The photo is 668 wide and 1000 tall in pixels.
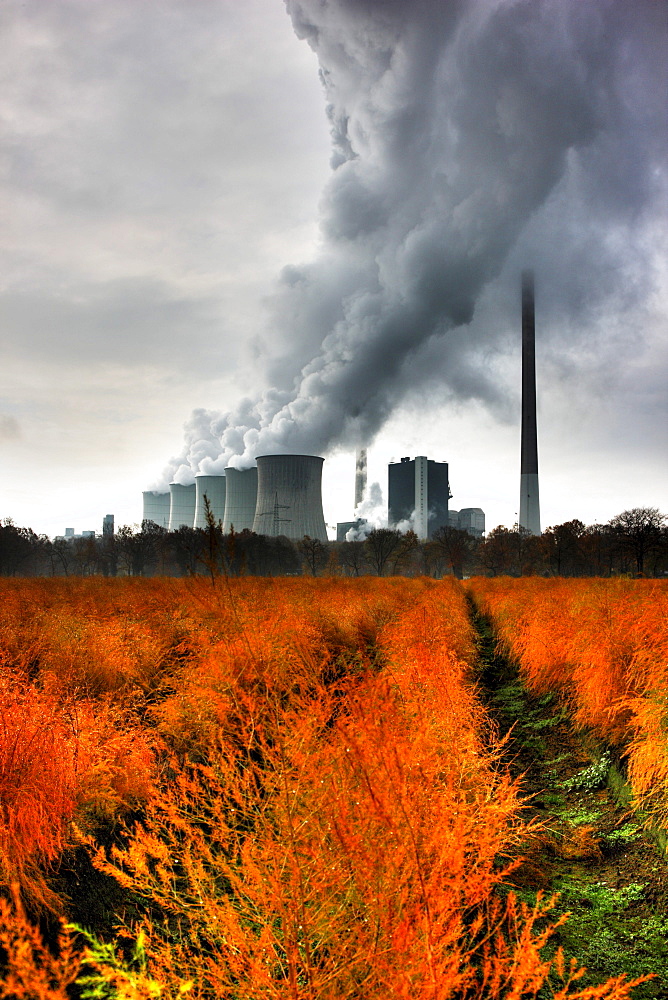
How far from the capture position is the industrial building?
3590 inches

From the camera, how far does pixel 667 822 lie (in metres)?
3.99

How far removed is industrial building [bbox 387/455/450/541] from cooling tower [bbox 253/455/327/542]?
170 ft

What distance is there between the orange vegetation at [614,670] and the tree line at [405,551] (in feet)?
86.3

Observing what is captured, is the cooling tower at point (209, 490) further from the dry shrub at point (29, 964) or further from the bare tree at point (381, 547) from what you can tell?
the dry shrub at point (29, 964)

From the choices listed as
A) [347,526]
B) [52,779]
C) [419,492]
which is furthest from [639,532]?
[419,492]

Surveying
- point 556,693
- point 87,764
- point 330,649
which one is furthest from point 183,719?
point 556,693

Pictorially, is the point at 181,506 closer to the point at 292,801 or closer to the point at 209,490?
the point at 209,490

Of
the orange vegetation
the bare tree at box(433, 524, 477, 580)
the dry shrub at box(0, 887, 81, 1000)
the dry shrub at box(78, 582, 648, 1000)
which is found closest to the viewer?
the dry shrub at box(0, 887, 81, 1000)

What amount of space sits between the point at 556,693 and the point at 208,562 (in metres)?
5.23

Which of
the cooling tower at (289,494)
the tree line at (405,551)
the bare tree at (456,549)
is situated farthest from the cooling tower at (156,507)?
the bare tree at (456,549)

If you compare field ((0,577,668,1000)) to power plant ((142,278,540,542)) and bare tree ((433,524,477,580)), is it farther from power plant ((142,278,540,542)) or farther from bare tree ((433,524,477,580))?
bare tree ((433,524,477,580))

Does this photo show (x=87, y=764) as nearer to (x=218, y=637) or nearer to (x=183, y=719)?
(x=183, y=719)

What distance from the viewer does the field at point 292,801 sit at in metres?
2.18

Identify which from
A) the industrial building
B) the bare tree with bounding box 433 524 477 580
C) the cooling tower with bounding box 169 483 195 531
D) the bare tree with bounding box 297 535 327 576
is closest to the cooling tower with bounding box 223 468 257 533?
the bare tree with bounding box 297 535 327 576
